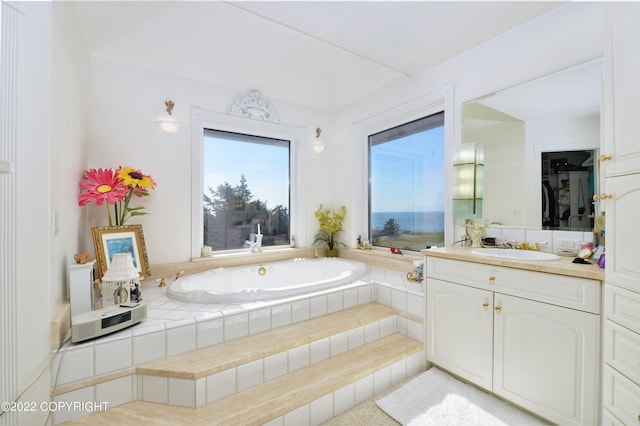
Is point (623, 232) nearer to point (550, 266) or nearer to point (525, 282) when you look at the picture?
point (550, 266)

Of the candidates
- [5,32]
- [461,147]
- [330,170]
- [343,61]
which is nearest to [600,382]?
[461,147]

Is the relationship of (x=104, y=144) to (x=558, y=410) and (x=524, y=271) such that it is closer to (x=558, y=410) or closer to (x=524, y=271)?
(x=524, y=271)

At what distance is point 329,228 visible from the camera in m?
3.47

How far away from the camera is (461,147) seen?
2.25 metres

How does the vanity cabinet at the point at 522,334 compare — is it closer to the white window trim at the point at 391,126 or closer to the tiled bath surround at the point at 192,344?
the tiled bath surround at the point at 192,344

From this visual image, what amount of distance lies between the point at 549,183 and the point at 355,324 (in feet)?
5.55

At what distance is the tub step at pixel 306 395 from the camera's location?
1.29 metres

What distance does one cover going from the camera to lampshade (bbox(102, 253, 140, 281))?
1.63m

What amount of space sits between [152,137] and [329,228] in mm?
2142

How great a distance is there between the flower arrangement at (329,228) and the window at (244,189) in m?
0.41

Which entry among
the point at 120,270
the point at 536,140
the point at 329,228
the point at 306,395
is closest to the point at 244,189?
the point at 329,228

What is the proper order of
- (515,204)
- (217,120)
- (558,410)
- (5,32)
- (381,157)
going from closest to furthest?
(5,32)
(558,410)
(515,204)
(217,120)
(381,157)

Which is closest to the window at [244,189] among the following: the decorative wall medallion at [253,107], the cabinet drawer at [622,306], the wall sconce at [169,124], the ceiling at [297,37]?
the decorative wall medallion at [253,107]

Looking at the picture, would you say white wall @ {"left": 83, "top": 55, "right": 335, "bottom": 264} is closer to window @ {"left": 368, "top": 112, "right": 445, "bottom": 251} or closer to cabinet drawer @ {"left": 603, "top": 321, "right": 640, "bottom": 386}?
window @ {"left": 368, "top": 112, "right": 445, "bottom": 251}
